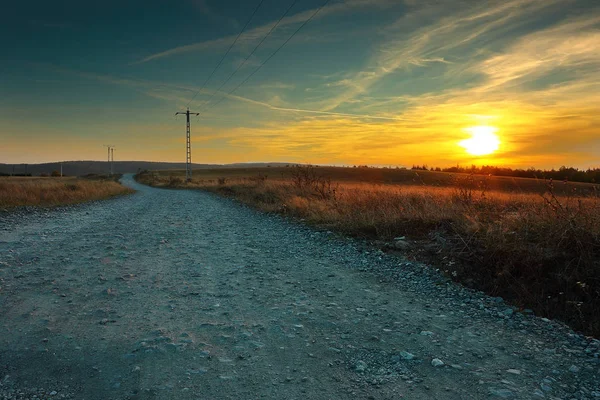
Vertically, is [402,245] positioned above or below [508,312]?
above

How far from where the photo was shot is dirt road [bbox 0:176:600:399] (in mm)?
3205

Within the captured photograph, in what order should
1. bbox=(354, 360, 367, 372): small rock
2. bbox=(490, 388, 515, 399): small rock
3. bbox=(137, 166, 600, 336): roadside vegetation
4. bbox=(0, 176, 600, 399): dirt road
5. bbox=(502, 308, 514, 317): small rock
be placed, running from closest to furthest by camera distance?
bbox=(490, 388, 515, 399): small rock → bbox=(0, 176, 600, 399): dirt road → bbox=(354, 360, 367, 372): small rock → bbox=(502, 308, 514, 317): small rock → bbox=(137, 166, 600, 336): roadside vegetation

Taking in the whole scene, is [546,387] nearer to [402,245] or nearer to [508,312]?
[508,312]

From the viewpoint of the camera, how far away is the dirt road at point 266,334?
321 cm

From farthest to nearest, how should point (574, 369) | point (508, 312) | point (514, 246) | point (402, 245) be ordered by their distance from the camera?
point (402, 245) → point (514, 246) → point (508, 312) → point (574, 369)

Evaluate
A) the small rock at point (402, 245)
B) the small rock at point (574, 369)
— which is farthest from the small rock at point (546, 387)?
the small rock at point (402, 245)

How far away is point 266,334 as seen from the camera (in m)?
4.18

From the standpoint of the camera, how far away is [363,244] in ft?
29.7

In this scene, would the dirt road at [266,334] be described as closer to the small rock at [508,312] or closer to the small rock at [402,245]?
the small rock at [508,312]

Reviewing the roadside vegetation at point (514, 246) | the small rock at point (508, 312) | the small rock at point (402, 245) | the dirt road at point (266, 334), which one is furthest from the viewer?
the small rock at point (402, 245)

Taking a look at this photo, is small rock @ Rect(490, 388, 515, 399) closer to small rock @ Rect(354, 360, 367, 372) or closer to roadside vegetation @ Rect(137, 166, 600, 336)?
small rock @ Rect(354, 360, 367, 372)

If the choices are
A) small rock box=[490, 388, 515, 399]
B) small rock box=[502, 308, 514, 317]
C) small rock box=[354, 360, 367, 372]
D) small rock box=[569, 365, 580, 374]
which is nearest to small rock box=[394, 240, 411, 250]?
small rock box=[502, 308, 514, 317]

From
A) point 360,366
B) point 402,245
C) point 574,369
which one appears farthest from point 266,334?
point 402,245

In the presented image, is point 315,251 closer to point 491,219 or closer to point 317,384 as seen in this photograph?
point 491,219
